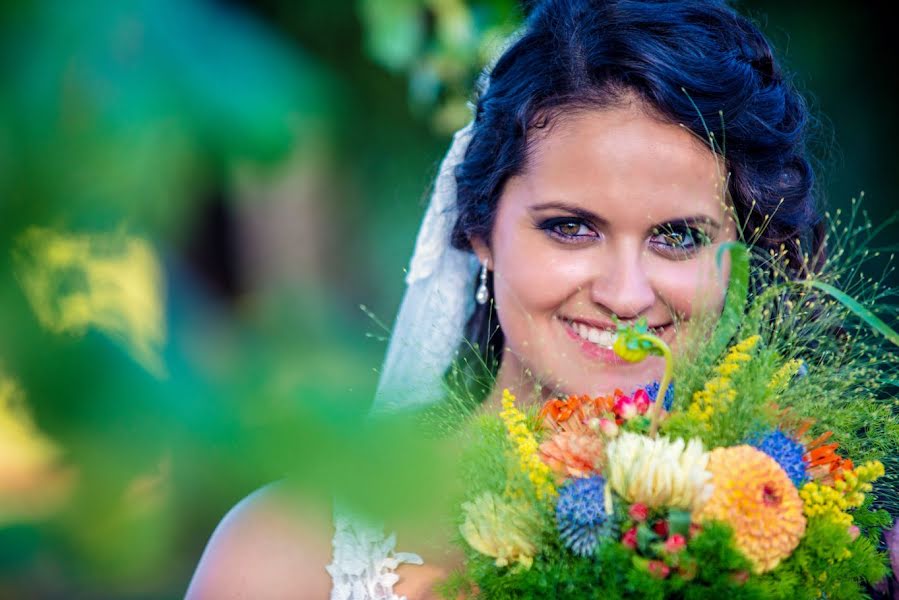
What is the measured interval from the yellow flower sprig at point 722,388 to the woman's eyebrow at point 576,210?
1.95 feet

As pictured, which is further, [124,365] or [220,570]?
[220,570]

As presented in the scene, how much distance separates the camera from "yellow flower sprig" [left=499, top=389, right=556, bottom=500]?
1405 mm

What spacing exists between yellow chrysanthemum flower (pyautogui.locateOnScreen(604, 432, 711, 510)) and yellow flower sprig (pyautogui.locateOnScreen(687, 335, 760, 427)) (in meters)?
0.10

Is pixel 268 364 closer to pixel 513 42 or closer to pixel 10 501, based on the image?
pixel 10 501

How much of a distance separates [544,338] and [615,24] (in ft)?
2.47

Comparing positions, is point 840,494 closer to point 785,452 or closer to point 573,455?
point 785,452

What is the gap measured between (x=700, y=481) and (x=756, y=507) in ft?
0.28

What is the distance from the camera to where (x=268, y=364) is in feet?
1.09

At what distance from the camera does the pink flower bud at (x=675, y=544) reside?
4.09ft

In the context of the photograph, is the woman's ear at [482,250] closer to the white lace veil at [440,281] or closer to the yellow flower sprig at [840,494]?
the white lace veil at [440,281]

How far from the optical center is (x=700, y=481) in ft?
4.20

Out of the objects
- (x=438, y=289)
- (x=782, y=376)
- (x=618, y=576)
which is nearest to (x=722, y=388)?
(x=782, y=376)

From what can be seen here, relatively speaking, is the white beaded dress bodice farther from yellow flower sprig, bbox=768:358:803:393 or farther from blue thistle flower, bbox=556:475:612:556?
yellow flower sprig, bbox=768:358:803:393

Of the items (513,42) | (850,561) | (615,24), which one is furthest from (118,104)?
(513,42)
